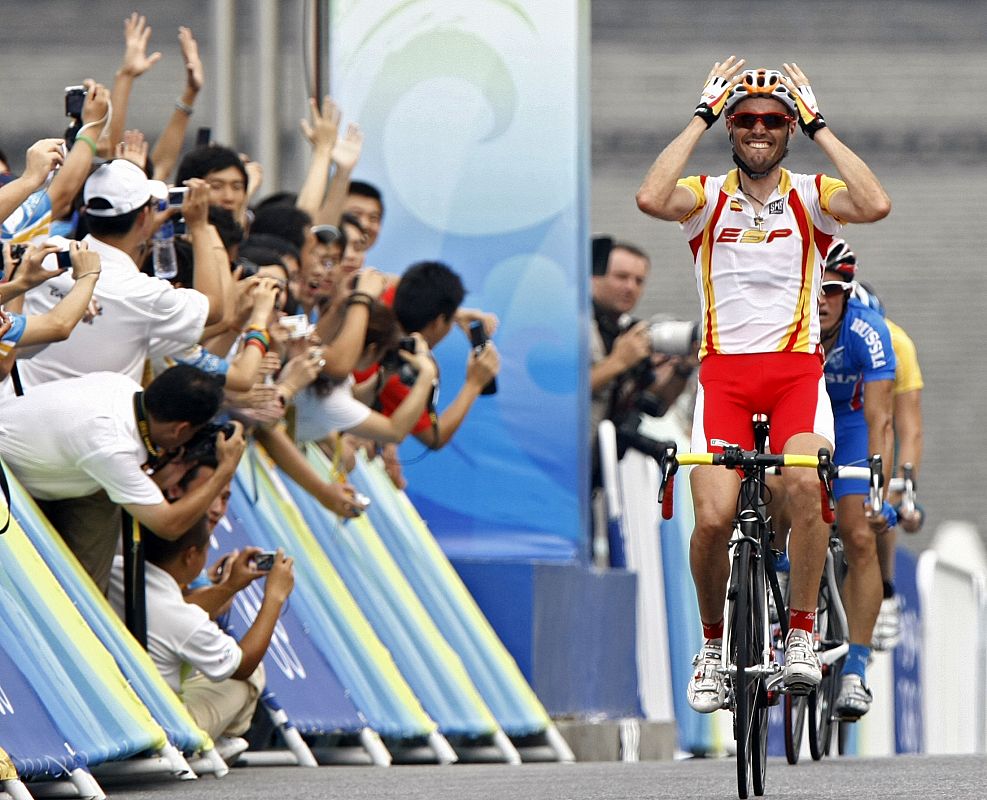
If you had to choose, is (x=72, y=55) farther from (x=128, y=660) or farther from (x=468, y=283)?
(x=128, y=660)

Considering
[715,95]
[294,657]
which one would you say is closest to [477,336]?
[294,657]

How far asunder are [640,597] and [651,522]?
51cm

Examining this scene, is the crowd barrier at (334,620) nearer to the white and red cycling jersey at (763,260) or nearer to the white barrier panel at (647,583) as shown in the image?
the white and red cycling jersey at (763,260)

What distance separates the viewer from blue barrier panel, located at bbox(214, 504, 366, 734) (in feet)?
33.8

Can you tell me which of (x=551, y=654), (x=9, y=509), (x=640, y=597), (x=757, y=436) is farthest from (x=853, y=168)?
(x=640, y=597)

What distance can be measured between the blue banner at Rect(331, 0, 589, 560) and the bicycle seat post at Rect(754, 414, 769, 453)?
489 cm

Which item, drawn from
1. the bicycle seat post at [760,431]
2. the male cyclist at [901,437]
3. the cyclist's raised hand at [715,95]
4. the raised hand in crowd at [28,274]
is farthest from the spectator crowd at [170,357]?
the male cyclist at [901,437]

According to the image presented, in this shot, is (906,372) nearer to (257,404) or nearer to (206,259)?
(257,404)

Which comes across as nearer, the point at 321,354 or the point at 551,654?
the point at 321,354

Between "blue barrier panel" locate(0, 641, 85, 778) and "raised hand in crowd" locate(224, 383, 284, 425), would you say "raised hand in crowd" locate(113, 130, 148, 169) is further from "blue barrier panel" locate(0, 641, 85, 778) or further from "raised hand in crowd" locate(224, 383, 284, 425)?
"blue barrier panel" locate(0, 641, 85, 778)

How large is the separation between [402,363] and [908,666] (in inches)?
274

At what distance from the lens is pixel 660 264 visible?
85.8 feet

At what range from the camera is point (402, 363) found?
11992 millimetres

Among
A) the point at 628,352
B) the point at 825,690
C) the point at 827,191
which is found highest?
the point at 827,191
